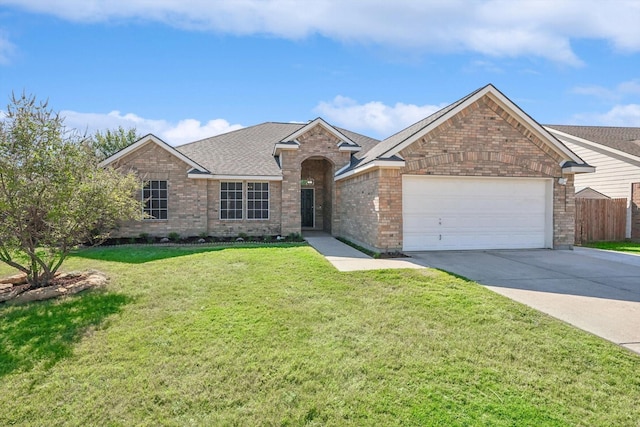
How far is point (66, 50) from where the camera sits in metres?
10.8

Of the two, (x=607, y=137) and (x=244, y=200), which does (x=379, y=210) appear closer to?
(x=244, y=200)

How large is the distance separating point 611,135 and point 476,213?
14889 mm

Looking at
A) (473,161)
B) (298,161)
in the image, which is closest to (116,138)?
(298,161)

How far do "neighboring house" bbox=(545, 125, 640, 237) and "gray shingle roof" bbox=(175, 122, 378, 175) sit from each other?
11.0 meters

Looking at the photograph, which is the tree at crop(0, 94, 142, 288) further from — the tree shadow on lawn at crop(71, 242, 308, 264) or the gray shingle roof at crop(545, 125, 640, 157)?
the gray shingle roof at crop(545, 125, 640, 157)

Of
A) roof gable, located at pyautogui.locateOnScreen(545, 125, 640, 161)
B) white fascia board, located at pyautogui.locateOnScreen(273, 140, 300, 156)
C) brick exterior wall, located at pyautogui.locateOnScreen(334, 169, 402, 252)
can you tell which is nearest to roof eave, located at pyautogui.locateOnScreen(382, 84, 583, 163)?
brick exterior wall, located at pyautogui.locateOnScreen(334, 169, 402, 252)

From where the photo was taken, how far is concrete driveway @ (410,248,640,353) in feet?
16.7

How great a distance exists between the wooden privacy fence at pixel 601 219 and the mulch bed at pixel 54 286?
691 inches

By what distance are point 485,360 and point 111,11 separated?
10.9m

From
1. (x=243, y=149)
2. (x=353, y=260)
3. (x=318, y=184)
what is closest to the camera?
(x=353, y=260)

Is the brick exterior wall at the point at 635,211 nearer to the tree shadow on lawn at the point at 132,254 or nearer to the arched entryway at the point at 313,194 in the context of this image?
the arched entryway at the point at 313,194

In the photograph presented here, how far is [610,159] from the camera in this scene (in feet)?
55.3

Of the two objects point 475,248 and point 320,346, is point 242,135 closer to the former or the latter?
point 475,248

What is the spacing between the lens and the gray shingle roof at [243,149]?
15758 millimetres
